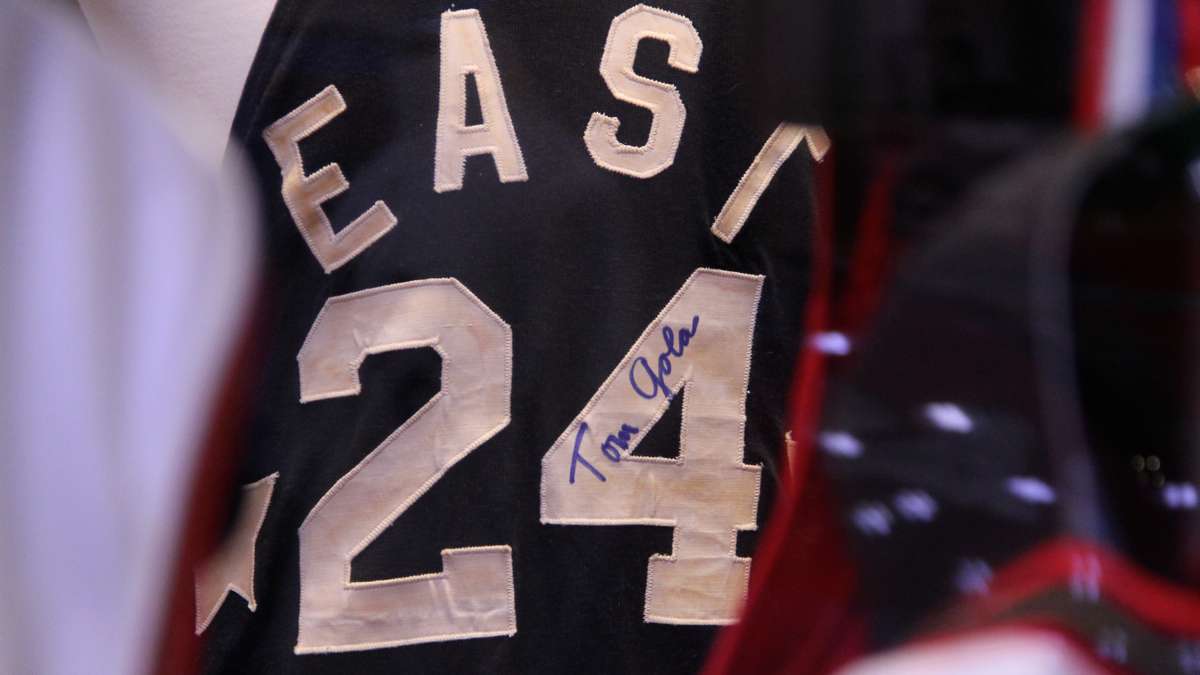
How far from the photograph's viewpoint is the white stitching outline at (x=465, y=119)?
0.43 meters

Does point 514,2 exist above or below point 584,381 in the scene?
above

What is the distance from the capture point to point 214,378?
1.30 ft

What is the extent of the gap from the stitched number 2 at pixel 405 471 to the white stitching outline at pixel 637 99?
7 cm

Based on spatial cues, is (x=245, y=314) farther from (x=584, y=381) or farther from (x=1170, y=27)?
(x=1170, y=27)

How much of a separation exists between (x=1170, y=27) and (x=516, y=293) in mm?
249

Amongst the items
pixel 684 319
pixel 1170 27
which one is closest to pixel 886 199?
pixel 1170 27

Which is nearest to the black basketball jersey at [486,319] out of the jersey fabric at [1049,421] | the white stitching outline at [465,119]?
the white stitching outline at [465,119]

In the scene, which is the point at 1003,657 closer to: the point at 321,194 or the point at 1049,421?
the point at 1049,421
